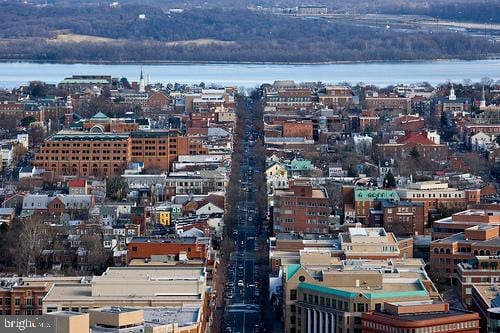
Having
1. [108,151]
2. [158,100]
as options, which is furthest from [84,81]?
[108,151]

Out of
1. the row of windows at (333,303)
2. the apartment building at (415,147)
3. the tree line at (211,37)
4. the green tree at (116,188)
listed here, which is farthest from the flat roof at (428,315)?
the tree line at (211,37)

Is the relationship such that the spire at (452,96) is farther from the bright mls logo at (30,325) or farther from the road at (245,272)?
the bright mls logo at (30,325)

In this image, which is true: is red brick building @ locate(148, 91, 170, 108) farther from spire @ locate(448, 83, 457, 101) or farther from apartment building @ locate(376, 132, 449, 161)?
apartment building @ locate(376, 132, 449, 161)

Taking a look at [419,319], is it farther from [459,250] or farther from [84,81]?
[84,81]

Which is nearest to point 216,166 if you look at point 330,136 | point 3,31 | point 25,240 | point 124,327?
point 330,136

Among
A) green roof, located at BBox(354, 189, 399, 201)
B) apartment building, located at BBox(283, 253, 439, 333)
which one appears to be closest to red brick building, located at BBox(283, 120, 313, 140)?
green roof, located at BBox(354, 189, 399, 201)

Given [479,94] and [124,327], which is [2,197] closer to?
[124,327]
